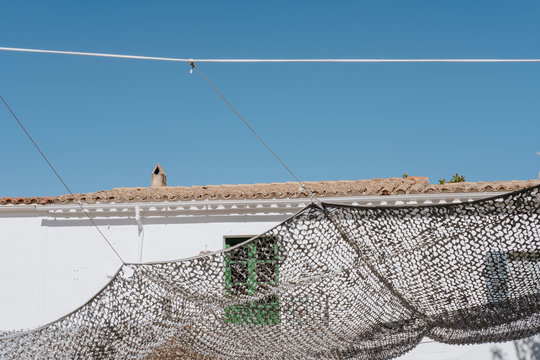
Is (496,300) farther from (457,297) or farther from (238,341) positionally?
(238,341)

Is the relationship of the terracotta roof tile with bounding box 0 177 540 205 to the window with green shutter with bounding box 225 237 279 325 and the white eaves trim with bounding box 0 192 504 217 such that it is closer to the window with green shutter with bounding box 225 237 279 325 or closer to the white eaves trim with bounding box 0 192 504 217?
the white eaves trim with bounding box 0 192 504 217

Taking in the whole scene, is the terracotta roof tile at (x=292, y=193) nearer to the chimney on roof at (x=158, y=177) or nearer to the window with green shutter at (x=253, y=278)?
the chimney on roof at (x=158, y=177)

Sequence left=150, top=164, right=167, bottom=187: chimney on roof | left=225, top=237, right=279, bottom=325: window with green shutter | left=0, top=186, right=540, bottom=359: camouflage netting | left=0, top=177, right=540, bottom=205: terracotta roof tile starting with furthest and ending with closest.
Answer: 1. left=150, top=164, right=167, bottom=187: chimney on roof
2. left=0, top=177, right=540, bottom=205: terracotta roof tile
3. left=225, top=237, right=279, bottom=325: window with green shutter
4. left=0, top=186, right=540, bottom=359: camouflage netting

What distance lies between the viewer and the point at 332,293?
263cm

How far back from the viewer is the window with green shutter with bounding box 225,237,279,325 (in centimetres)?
261

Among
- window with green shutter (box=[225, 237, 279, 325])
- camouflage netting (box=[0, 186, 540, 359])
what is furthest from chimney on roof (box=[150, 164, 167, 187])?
window with green shutter (box=[225, 237, 279, 325])

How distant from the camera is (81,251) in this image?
21.1 feet

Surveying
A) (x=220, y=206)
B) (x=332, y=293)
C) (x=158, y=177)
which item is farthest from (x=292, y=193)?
(x=158, y=177)

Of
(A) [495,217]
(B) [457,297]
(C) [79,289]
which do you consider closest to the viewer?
(A) [495,217]

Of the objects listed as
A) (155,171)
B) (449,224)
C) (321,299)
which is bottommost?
(321,299)

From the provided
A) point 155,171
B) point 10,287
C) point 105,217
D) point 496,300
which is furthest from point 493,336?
point 155,171

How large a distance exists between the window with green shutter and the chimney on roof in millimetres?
6448

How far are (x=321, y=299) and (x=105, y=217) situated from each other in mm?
4452

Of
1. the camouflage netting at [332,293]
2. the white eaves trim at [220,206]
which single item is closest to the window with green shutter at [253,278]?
the camouflage netting at [332,293]
